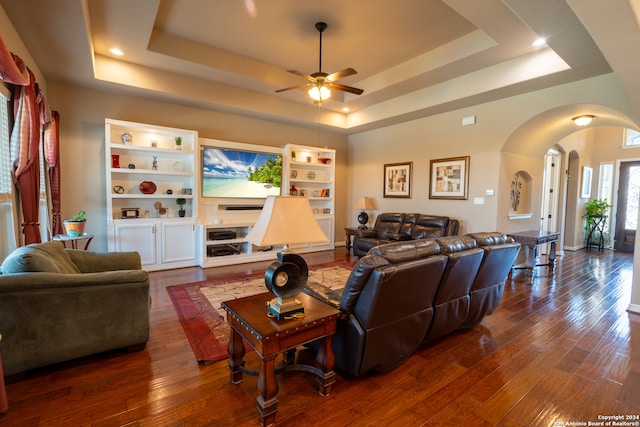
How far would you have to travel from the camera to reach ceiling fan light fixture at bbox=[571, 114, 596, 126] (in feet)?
14.3

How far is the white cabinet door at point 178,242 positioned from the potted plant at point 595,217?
29.6 feet

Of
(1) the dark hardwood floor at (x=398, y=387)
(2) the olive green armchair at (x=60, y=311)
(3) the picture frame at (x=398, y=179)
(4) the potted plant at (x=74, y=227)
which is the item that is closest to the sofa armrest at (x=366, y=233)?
(3) the picture frame at (x=398, y=179)

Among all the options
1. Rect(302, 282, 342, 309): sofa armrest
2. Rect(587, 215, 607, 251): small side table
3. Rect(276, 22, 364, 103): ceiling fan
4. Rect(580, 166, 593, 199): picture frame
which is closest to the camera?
Rect(302, 282, 342, 309): sofa armrest

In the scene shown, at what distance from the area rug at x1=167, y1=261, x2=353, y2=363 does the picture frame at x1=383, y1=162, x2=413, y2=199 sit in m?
2.13

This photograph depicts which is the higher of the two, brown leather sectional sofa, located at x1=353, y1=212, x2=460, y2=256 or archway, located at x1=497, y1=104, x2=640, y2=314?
archway, located at x1=497, y1=104, x2=640, y2=314

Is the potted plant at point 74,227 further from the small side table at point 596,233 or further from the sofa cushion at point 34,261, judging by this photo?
the small side table at point 596,233

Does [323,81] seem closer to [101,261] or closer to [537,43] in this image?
[537,43]

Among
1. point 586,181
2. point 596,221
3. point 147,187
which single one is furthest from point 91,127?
point 596,221

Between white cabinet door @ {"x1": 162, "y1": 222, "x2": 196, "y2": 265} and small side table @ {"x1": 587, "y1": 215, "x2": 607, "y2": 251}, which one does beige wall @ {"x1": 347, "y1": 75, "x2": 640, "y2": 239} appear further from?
white cabinet door @ {"x1": 162, "y1": 222, "x2": 196, "y2": 265}

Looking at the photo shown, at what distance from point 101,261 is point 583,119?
6634 mm

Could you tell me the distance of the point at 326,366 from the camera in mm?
1908

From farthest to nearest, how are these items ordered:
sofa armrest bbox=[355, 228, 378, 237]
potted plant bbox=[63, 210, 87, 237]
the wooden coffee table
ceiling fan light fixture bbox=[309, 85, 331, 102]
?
1. sofa armrest bbox=[355, 228, 378, 237]
2. ceiling fan light fixture bbox=[309, 85, 331, 102]
3. potted plant bbox=[63, 210, 87, 237]
4. the wooden coffee table

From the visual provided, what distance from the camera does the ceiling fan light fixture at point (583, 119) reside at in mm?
4367

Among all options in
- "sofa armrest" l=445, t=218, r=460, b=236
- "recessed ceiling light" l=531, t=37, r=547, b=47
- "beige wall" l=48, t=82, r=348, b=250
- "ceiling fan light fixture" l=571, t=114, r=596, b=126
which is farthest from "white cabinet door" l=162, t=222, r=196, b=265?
"ceiling fan light fixture" l=571, t=114, r=596, b=126
